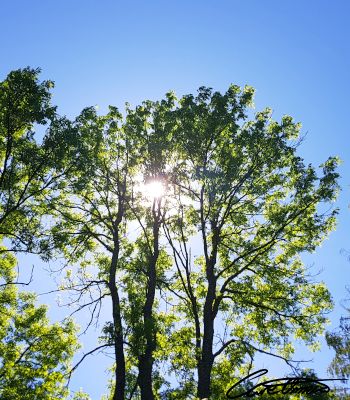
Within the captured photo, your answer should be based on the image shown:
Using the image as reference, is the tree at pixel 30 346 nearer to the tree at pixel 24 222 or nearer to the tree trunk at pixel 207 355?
the tree at pixel 24 222

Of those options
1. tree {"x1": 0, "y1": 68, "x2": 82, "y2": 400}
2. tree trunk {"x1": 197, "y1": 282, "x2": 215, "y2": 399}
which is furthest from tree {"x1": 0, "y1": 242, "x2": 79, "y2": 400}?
tree trunk {"x1": 197, "y1": 282, "x2": 215, "y2": 399}

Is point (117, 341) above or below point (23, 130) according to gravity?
below

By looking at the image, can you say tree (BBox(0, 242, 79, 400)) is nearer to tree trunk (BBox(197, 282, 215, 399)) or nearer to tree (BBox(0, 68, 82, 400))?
tree (BBox(0, 68, 82, 400))

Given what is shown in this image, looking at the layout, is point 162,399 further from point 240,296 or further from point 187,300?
point 240,296

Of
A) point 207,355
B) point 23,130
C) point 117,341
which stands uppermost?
point 23,130

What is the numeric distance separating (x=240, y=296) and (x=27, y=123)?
12427 mm

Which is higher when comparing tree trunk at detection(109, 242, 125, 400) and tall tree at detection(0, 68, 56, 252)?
tall tree at detection(0, 68, 56, 252)

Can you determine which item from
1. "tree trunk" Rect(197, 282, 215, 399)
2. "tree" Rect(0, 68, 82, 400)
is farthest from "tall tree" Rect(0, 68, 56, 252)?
"tree trunk" Rect(197, 282, 215, 399)

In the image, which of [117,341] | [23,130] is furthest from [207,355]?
[23,130]

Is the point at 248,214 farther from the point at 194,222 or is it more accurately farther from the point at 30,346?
the point at 30,346

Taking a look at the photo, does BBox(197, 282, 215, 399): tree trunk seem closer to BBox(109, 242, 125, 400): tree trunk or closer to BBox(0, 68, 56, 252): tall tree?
BBox(109, 242, 125, 400): tree trunk

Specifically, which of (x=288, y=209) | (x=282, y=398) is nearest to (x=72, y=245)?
(x=288, y=209)

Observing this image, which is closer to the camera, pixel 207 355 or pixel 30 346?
pixel 207 355

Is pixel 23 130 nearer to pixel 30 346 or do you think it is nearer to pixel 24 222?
pixel 24 222
